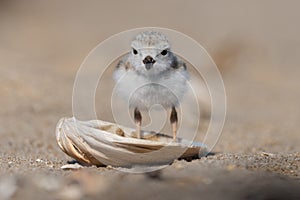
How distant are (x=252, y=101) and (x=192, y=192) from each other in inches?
199

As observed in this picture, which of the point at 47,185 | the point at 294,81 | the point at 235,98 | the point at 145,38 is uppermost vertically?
the point at 294,81

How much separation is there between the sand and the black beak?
0.65 meters

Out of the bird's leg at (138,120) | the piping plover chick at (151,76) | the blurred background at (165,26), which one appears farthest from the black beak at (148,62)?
the blurred background at (165,26)

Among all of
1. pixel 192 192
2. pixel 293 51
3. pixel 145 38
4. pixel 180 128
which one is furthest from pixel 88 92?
pixel 293 51

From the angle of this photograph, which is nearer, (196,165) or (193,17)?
(196,165)

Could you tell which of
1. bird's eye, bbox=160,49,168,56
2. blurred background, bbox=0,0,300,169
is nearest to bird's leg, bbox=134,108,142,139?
bird's eye, bbox=160,49,168,56

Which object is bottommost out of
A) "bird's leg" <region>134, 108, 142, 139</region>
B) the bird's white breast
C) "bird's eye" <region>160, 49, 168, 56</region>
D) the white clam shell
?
the white clam shell

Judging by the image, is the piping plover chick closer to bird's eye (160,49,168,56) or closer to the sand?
bird's eye (160,49,168,56)

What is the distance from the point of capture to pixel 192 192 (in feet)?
7.47

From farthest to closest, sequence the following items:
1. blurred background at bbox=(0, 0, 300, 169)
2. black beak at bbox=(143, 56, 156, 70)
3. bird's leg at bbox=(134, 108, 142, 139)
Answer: blurred background at bbox=(0, 0, 300, 169) → bird's leg at bbox=(134, 108, 142, 139) → black beak at bbox=(143, 56, 156, 70)

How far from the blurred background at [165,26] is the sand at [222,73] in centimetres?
2

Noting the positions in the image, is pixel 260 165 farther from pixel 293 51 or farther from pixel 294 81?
pixel 293 51

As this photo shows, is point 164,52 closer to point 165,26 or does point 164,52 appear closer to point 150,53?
point 150,53

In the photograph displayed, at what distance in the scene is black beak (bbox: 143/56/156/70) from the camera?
329 centimetres
